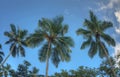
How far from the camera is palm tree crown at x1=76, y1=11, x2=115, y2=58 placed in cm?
5441

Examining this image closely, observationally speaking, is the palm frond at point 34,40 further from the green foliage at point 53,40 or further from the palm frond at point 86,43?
the palm frond at point 86,43

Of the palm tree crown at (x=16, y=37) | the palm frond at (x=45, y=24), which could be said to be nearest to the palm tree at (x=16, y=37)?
the palm tree crown at (x=16, y=37)

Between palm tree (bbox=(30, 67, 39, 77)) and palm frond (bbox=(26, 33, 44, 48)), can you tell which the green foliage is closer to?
palm frond (bbox=(26, 33, 44, 48))

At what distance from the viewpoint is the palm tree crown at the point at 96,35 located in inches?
2142

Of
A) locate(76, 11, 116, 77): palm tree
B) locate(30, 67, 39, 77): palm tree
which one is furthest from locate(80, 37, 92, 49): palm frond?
locate(30, 67, 39, 77): palm tree

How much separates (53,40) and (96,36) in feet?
26.3

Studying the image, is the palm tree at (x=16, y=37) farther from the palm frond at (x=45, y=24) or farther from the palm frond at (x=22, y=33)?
the palm frond at (x=45, y=24)

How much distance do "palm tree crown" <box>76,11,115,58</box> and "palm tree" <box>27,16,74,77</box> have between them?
3.40 m

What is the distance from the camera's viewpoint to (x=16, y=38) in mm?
65000

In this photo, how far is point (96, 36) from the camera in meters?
54.7

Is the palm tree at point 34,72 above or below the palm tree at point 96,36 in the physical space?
below

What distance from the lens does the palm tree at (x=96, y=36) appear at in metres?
54.4

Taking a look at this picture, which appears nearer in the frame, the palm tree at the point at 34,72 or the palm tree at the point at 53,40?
the palm tree at the point at 53,40

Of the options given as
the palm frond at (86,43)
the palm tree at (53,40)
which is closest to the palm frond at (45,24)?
the palm tree at (53,40)
